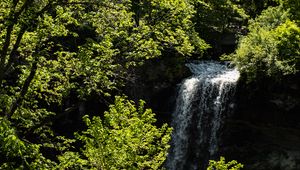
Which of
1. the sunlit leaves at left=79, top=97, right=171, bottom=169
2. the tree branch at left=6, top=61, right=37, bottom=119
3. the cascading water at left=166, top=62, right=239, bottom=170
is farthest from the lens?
the cascading water at left=166, top=62, right=239, bottom=170

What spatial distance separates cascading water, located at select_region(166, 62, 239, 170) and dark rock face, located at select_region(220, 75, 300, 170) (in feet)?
2.15

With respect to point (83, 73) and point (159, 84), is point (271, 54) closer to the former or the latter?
point (159, 84)

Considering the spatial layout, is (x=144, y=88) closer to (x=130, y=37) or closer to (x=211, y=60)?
(x=211, y=60)

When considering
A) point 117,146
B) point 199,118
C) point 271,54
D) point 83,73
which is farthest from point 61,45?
point 199,118

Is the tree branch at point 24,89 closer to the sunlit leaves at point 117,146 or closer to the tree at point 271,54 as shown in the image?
the sunlit leaves at point 117,146

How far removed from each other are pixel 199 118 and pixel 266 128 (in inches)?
155

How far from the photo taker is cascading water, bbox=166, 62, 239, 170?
25.2 metres

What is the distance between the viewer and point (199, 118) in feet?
84.8

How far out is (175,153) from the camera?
2620cm

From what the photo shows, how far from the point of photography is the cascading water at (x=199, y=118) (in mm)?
25219

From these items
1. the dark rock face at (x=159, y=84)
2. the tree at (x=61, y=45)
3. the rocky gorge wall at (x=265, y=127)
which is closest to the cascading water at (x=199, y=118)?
the rocky gorge wall at (x=265, y=127)

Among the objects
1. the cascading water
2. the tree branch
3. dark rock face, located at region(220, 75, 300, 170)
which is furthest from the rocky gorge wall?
the tree branch

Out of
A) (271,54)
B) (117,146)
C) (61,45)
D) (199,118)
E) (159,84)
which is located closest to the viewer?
(117,146)

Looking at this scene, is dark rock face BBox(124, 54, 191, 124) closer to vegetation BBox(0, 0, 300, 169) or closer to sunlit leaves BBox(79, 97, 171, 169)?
vegetation BBox(0, 0, 300, 169)
